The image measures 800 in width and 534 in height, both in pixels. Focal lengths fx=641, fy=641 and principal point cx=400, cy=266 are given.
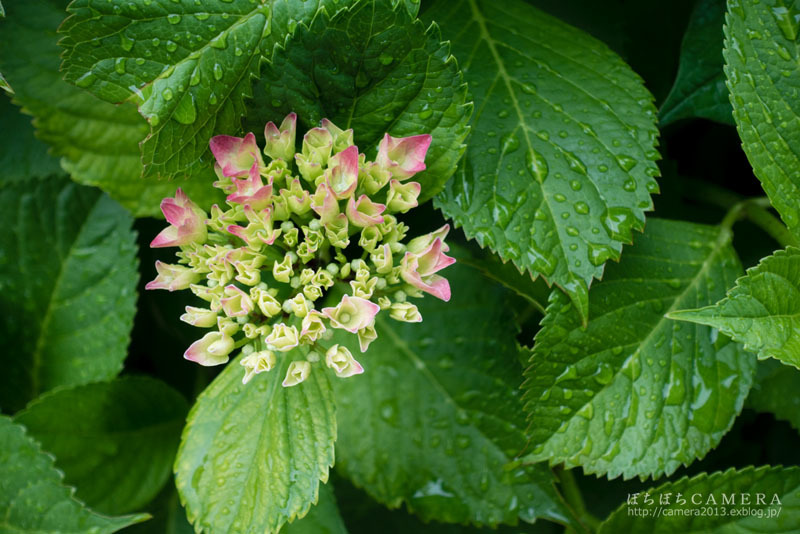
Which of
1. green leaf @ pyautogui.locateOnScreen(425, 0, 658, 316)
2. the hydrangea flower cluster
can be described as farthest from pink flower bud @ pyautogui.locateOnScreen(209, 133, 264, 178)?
green leaf @ pyautogui.locateOnScreen(425, 0, 658, 316)

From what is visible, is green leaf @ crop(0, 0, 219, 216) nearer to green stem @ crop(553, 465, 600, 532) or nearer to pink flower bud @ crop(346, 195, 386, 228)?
pink flower bud @ crop(346, 195, 386, 228)

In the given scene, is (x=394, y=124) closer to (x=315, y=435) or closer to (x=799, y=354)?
(x=315, y=435)

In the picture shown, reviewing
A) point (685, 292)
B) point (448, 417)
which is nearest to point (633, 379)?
point (685, 292)

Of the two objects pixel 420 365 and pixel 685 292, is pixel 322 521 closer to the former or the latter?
pixel 420 365

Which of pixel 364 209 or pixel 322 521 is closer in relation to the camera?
pixel 364 209

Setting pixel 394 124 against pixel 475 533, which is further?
pixel 475 533

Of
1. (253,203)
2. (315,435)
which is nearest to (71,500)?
(315,435)

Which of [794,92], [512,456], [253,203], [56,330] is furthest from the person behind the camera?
[56,330]
